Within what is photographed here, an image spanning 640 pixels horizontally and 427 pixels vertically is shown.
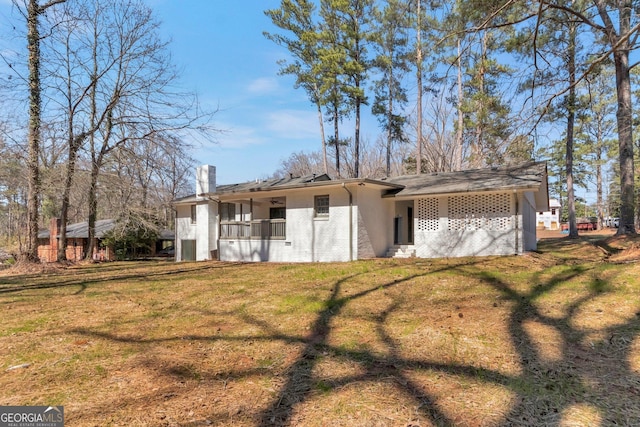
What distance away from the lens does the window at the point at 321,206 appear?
47.3 ft

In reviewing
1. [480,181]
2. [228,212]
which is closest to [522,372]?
[480,181]

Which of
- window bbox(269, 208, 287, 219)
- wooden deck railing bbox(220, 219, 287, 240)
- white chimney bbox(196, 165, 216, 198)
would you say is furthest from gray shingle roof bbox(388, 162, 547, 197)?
white chimney bbox(196, 165, 216, 198)

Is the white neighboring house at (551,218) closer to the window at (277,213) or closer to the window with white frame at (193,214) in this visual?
the window at (277,213)

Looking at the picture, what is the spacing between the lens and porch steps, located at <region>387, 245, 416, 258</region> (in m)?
14.0

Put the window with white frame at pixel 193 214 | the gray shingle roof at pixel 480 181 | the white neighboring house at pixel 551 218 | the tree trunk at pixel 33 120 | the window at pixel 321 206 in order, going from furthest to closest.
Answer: the white neighboring house at pixel 551 218 < the window with white frame at pixel 193 214 < the window at pixel 321 206 < the tree trunk at pixel 33 120 < the gray shingle roof at pixel 480 181

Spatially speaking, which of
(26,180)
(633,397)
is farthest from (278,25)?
(633,397)

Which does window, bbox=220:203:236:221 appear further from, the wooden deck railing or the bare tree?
the bare tree

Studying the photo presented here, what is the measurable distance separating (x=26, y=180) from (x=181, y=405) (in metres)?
14.7

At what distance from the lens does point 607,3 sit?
33.2 feet

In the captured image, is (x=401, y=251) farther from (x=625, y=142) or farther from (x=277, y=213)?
(x=625, y=142)

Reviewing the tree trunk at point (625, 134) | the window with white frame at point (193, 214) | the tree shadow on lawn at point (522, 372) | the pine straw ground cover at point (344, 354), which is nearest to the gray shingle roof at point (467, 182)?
the tree trunk at point (625, 134)

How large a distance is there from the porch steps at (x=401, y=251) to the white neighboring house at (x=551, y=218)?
4636 cm

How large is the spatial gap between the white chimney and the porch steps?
901 centimetres

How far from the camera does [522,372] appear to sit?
3814 millimetres
